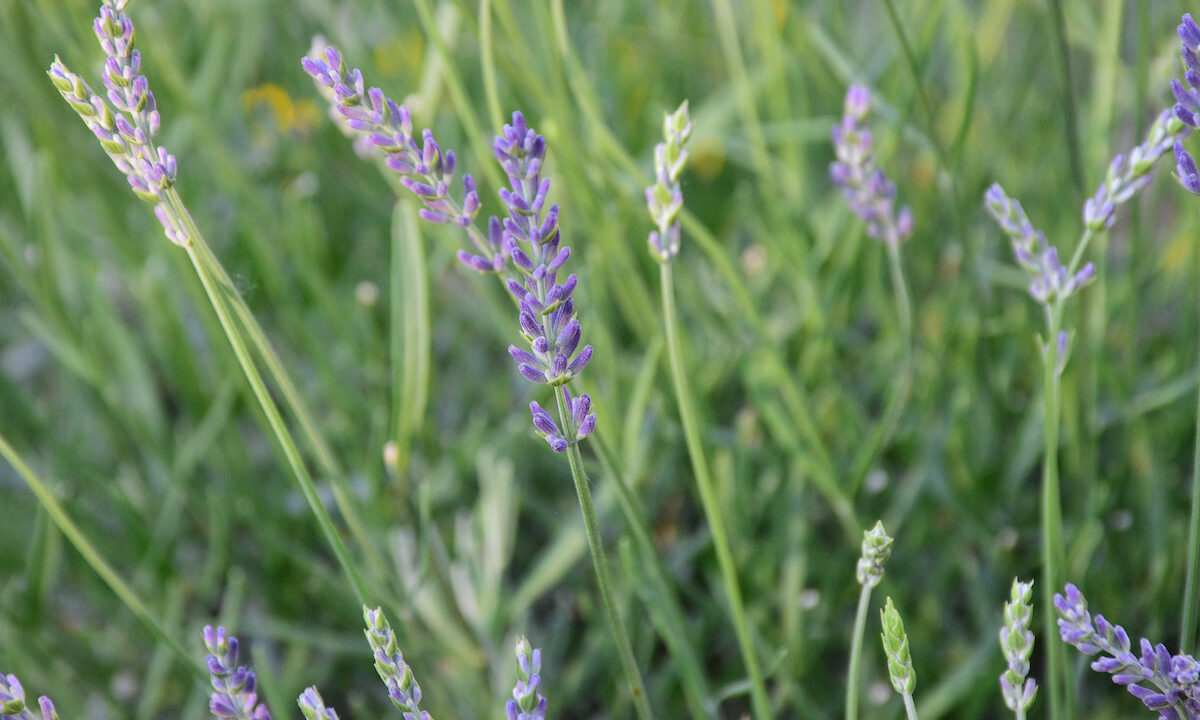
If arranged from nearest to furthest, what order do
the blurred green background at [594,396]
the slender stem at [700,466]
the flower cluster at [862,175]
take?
1. the slender stem at [700,466]
2. the flower cluster at [862,175]
3. the blurred green background at [594,396]

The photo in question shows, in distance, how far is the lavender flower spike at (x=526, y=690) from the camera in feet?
1.36

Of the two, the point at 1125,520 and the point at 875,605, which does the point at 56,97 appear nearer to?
the point at 875,605

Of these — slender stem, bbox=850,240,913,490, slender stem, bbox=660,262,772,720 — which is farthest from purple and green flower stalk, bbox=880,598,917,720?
slender stem, bbox=850,240,913,490

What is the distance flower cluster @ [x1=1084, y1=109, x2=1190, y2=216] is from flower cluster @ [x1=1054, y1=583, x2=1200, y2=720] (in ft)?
0.65

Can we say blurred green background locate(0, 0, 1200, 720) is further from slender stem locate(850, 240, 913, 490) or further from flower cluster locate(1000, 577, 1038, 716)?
flower cluster locate(1000, 577, 1038, 716)

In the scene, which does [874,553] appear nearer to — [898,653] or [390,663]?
[898,653]

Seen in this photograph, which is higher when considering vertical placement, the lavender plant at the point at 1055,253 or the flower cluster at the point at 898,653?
the lavender plant at the point at 1055,253

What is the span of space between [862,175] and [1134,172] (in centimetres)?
23

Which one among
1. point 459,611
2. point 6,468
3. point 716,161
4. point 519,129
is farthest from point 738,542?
point 6,468

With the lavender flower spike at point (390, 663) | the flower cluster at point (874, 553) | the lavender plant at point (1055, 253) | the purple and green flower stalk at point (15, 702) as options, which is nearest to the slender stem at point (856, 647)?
the flower cluster at point (874, 553)

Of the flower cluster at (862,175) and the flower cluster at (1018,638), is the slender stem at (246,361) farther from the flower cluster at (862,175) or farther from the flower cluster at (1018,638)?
the flower cluster at (862,175)

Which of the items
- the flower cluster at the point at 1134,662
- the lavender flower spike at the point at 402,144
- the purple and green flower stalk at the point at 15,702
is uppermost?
the lavender flower spike at the point at 402,144

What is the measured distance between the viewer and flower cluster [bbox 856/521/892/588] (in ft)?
1.51

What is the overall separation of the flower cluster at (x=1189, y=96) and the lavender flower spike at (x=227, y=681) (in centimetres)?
50
